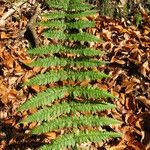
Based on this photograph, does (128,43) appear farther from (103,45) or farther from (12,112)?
(12,112)

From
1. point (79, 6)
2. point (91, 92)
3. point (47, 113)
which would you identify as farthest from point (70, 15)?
point (47, 113)

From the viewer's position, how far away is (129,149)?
420 cm

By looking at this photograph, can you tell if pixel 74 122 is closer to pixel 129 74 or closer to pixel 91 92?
pixel 91 92

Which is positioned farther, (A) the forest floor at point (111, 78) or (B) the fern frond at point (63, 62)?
(A) the forest floor at point (111, 78)

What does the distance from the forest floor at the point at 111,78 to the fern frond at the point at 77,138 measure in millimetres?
1041

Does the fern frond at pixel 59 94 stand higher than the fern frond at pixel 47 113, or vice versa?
the fern frond at pixel 59 94

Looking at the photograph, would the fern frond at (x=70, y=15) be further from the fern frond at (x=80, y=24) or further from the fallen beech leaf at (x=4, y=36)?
the fallen beech leaf at (x=4, y=36)

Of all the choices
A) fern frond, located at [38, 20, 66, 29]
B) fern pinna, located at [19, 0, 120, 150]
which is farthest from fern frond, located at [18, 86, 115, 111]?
fern frond, located at [38, 20, 66, 29]

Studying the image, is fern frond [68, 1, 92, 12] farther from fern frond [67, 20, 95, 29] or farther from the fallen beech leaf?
the fallen beech leaf

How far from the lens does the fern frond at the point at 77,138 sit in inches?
124

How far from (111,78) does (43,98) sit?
1788 millimetres

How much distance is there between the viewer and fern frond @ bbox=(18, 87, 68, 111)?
2994 millimetres

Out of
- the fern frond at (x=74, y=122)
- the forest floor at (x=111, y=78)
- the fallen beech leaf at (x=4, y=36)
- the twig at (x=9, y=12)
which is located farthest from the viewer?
the twig at (x=9, y=12)

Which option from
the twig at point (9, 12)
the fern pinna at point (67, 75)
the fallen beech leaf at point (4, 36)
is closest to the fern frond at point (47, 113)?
the fern pinna at point (67, 75)
